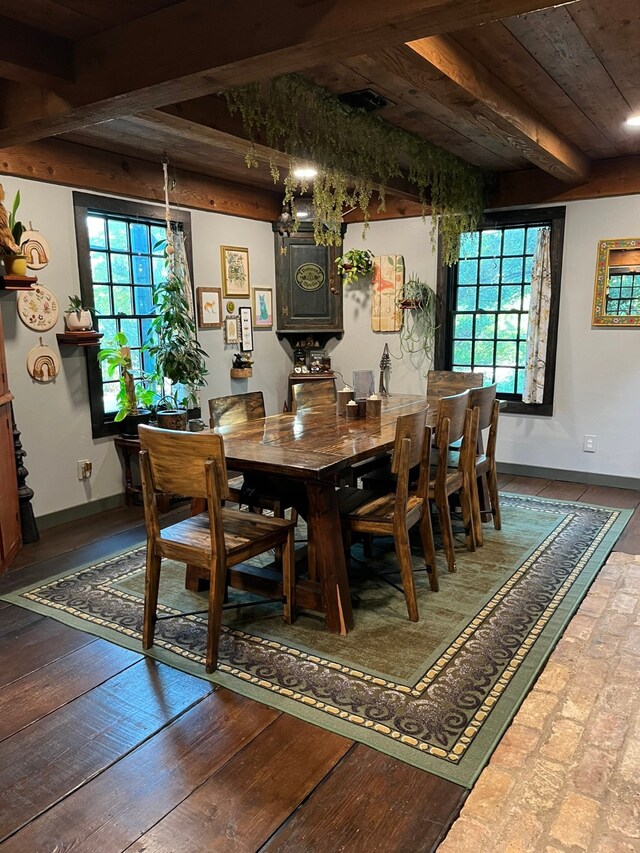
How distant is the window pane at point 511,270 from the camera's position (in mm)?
5258

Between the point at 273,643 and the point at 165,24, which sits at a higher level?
the point at 165,24

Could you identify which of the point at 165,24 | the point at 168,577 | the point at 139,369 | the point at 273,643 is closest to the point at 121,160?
the point at 139,369

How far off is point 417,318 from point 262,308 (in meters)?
1.46

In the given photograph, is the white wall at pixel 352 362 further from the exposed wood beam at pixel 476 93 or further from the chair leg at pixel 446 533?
the chair leg at pixel 446 533

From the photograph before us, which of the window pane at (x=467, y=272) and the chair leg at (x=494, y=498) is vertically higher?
the window pane at (x=467, y=272)

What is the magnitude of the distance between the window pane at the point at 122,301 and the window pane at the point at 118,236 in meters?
0.29

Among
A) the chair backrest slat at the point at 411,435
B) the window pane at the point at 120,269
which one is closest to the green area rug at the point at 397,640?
the chair backrest slat at the point at 411,435

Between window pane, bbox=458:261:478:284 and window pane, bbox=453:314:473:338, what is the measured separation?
309mm

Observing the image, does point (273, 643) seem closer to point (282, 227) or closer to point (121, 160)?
point (121, 160)

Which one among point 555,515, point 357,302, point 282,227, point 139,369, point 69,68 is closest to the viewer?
point 69,68

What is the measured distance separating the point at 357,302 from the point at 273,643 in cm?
407

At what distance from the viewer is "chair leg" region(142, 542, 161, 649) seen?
252 centimetres

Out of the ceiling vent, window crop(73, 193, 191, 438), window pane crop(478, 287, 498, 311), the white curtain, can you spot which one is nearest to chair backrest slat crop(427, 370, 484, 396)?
the white curtain

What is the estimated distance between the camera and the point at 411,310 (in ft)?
18.7
